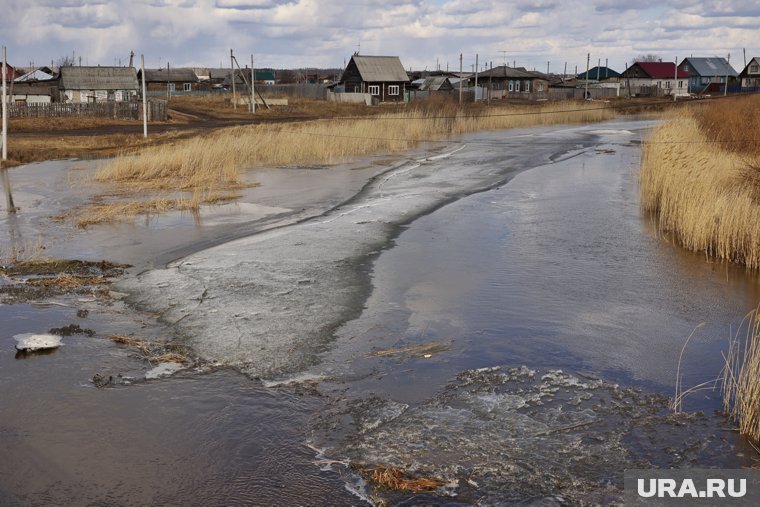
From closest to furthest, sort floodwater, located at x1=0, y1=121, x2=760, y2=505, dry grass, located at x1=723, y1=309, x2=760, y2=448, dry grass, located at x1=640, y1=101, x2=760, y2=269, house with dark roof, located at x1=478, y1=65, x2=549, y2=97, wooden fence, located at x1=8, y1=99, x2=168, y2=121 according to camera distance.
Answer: floodwater, located at x1=0, y1=121, x2=760, y2=505 < dry grass, located at x1=723, y1=309, x2=760, y2=448 < dry grass, located at x1=640, y1=101, x2=760, y2=269 < wooden fence, located at x1=8, y1=99, x2=168, y2=121 < house with dark roof, located at x1=478, y1=65, x2=549, y2=97

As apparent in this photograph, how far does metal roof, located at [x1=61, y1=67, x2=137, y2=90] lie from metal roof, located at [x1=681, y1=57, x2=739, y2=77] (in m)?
66.1

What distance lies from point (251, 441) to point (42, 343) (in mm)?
3168

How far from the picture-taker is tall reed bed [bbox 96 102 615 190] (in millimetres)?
20906

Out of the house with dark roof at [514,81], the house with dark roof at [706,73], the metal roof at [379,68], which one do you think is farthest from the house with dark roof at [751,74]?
the metal roof at [379,68]

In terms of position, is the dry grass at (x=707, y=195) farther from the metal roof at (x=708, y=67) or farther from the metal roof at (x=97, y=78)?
the metal roof at (x=708, y=67)

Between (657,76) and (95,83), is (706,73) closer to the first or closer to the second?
(657,76)

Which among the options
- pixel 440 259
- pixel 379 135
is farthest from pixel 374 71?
pixel 440 259

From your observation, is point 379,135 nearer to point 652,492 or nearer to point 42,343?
point 42,343

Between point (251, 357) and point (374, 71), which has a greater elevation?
point (374, 71)

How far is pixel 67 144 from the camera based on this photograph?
31.1 m

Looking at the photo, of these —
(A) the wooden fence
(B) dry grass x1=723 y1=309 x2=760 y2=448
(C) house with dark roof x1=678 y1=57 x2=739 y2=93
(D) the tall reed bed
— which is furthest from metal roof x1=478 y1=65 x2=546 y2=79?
(B) dry grass x1=723 y1=309 x2=760 y2=448

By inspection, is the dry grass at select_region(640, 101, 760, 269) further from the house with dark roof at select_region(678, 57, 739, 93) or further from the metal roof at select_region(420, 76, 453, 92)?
the house with dark roof at select_region(678, 57, 739, 93)

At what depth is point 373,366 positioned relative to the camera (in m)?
7.56

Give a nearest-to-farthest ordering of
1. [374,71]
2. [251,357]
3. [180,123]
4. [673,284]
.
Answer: [251,357]
[673,284]
[180,123]
[374,71]
